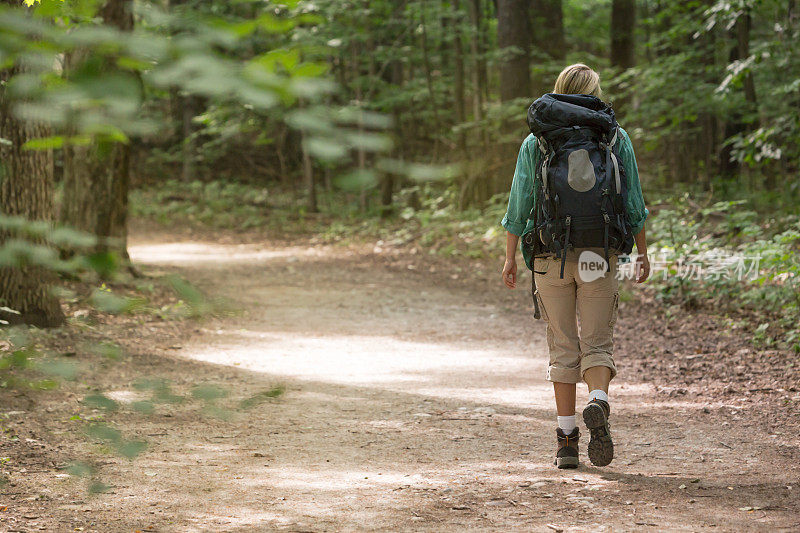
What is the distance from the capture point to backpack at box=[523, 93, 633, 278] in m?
4.10

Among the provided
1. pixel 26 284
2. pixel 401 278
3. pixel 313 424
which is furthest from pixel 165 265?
pixel 313 424

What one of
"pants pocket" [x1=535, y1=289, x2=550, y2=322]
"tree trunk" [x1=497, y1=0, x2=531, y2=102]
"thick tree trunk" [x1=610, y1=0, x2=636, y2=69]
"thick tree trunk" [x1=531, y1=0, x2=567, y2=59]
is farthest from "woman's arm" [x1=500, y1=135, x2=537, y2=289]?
"thick tree trunk" [x1=610, y1=0, x2=636, y2=69]

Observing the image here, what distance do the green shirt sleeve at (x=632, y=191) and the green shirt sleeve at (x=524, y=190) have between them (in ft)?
1.49

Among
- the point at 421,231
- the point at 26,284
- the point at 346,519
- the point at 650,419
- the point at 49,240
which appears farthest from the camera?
the point at 421,231

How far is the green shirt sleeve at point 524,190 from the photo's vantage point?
14.3ft

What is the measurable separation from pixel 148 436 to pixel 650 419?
3.27m

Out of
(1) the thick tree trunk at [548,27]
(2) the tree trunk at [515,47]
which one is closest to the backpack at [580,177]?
(2) the tree trunk at [515,47]

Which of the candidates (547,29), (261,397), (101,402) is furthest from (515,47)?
(101,402)

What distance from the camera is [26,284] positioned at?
757cm

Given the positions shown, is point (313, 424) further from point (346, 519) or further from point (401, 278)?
point (401, 278)

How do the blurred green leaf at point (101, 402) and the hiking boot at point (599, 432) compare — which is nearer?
the blurred green leaf at point (101, 402)

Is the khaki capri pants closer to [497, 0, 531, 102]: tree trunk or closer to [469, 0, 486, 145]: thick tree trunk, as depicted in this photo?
[497, 0, 531, 102]: tree trunk

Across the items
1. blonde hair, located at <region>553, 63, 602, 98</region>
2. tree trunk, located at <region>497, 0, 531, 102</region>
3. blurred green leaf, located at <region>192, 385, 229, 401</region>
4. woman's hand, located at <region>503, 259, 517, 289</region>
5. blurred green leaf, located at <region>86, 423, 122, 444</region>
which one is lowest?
blurred green leaf, located at <region>86, 423, 122, 444</region>

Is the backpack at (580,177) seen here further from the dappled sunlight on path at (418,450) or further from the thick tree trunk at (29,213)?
the thick tree trunk at (29,213)
